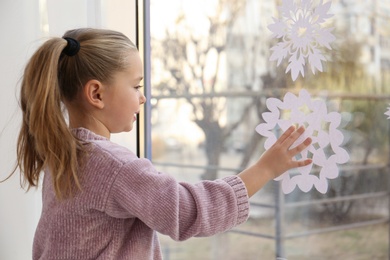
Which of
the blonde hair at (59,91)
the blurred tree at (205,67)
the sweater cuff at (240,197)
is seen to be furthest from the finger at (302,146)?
the blurred tree at (205,67)

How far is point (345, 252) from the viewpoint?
1.55 meters

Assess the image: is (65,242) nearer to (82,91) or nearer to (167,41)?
(82,91)

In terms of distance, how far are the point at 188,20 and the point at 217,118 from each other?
253 mm

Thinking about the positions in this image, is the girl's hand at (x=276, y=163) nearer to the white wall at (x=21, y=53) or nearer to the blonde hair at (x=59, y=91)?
the blonde hair at (x=59, y=91)

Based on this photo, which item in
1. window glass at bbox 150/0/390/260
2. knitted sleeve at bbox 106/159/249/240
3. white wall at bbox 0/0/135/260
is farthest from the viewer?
white wall at bbox 0/0/135/260

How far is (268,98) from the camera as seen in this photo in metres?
1.31

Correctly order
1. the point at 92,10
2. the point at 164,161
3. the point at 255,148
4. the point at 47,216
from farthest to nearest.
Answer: the point at 164,161, the point at 92,10, the point at 255,148, the point at 47,216

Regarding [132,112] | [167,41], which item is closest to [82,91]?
[132,112]

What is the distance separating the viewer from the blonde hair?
1149mm

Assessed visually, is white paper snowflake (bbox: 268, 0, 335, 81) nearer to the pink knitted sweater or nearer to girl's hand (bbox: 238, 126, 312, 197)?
girl's hand (bbox: 238, 126, 312, 197)

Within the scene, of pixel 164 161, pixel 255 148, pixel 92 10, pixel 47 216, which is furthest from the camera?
pixel 164 161

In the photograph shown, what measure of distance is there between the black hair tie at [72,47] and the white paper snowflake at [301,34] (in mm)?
346

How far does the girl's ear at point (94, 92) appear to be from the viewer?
3.90 ft

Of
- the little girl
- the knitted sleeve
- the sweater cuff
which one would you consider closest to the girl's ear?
the little girl
